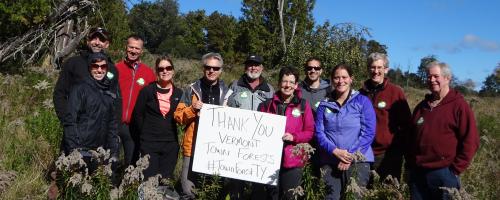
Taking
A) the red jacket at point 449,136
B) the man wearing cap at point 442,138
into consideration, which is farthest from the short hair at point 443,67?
the red jacket at point 449,136

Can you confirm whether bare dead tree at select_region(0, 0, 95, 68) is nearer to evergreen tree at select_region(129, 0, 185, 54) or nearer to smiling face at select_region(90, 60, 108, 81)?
smiling face at select_region(90, 60, 108, 81)

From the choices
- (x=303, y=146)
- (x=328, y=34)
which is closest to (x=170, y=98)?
(x=303, y=146)

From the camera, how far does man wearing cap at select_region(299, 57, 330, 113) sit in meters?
5.55

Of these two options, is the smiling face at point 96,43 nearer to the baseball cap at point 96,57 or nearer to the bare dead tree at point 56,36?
the baseball cap at point 96,57

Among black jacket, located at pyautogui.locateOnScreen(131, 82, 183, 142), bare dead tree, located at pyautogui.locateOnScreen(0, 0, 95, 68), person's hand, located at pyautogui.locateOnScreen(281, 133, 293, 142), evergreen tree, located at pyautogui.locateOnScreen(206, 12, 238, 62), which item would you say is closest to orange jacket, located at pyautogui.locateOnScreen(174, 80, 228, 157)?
black jacket, located at pyautogui.locateOnScreen(131, 82, 183, 142)

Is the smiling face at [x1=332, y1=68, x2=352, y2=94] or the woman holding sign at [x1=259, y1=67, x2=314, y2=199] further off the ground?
A: the smiling face at [x1=332, y1=68, x2=352, y2=94]

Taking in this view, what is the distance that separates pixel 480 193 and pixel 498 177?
1049mm

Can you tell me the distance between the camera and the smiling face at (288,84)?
4859 millimetres

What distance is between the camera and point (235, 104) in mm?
5305

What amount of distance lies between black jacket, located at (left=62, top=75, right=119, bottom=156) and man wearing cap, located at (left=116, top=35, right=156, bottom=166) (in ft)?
2.62

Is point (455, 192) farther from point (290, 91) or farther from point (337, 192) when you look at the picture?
point (290, 91)

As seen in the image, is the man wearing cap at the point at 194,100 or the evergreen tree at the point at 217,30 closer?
the man wearing cap at the point at 194,100

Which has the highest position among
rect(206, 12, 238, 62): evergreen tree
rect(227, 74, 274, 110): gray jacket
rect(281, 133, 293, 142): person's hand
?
rect(206, 12, 238, 62): evergreen tree

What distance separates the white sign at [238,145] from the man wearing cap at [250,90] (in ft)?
0.99
